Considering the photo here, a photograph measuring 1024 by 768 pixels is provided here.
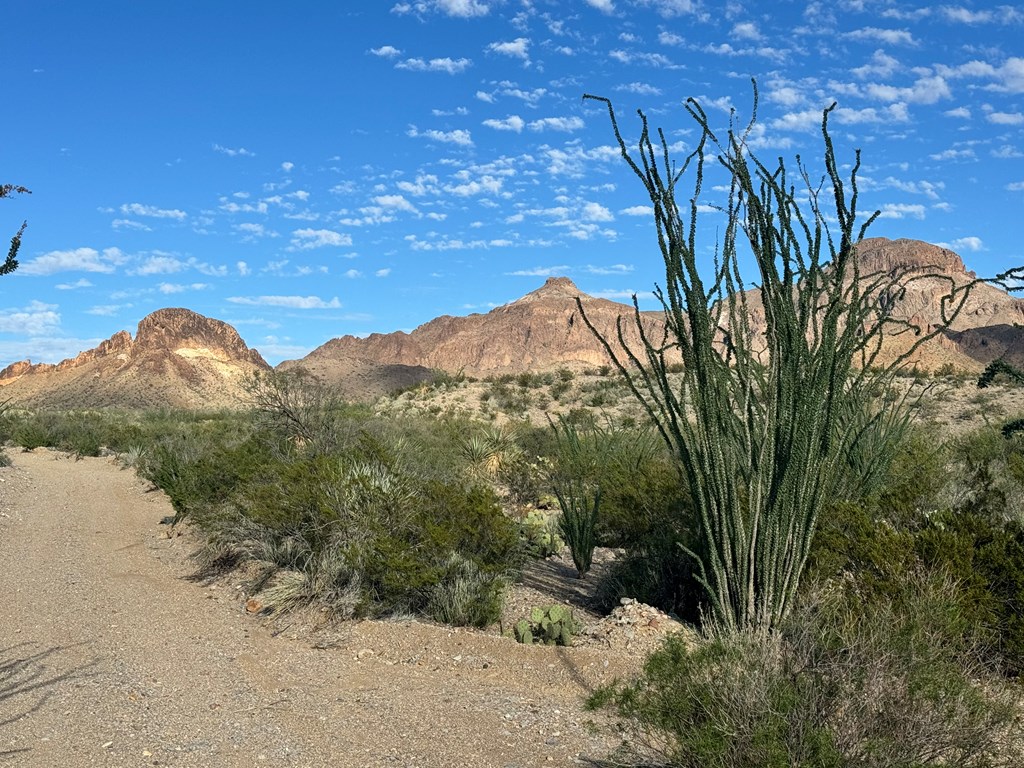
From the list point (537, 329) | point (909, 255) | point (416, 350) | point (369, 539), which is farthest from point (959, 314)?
point (369, 539)

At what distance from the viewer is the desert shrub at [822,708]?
390cm

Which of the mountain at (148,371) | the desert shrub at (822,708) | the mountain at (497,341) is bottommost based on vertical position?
the desert shrub at (822,708)

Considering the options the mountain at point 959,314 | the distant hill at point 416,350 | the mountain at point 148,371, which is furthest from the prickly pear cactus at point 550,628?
the mountain at point 959,314

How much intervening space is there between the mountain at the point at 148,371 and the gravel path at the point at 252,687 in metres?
53.3

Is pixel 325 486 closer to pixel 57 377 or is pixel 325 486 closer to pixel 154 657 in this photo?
pixel 154 657

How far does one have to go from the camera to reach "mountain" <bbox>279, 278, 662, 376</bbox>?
96.0 m

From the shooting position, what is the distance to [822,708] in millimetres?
4066

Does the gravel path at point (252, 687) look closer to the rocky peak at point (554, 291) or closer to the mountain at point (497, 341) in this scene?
the mountain at point (497, 341)

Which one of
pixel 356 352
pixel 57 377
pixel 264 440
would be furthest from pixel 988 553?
pixel 356 352

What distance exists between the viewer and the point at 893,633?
16.0ft

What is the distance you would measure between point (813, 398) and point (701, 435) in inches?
34.0

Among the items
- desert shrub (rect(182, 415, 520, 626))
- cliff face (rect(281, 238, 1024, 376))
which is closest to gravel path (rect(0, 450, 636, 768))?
desert shrub (rect(182, 415, 520, 626))

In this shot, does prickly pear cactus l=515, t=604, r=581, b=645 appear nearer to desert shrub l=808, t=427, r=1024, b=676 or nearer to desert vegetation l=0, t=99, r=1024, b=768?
desert vegetation l=0, t=99, r=1024, b=768

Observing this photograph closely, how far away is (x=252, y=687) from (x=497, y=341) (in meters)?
93.8
